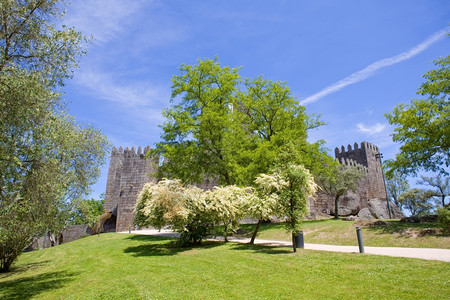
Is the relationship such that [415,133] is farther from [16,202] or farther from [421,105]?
[16,202]

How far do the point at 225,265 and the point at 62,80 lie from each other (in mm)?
8045

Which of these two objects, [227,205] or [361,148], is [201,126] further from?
[361,148]

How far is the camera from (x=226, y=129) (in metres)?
22.3

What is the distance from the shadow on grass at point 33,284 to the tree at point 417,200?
158ft

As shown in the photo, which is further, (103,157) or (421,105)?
(421,105)

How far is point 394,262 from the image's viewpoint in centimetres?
775

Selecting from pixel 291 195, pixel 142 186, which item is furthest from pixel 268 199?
pixel 142 186

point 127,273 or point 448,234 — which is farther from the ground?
point 448,234

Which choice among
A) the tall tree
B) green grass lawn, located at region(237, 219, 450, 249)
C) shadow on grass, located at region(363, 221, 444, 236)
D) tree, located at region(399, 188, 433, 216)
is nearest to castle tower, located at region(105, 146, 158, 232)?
the tall tree

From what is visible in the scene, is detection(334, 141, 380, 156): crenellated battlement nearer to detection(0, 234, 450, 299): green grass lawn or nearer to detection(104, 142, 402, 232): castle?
detection(104, 142, 402, 232): castle

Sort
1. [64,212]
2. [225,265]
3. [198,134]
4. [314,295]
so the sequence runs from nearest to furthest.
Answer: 1. [314,295]
2. [225,265]
3. [64,212]
4. [198,134]

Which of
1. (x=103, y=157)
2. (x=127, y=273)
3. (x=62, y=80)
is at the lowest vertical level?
(x=127, y=273)

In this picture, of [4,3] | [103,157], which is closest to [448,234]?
[103,157]

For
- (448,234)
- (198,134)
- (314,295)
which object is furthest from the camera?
(198,134)
